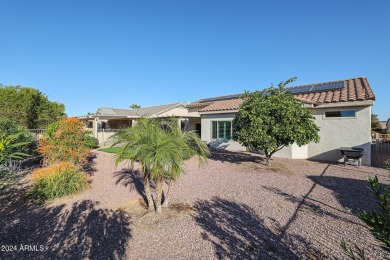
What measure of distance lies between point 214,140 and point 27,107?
23143mm

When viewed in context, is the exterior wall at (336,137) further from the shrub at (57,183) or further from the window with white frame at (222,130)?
the shrub at (57,183)

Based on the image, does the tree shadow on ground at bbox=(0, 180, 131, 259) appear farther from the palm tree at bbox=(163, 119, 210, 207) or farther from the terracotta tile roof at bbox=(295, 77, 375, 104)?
the terracotta tile roof at bbox=(295, 77, 375, 104)

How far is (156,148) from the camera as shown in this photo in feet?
16.7

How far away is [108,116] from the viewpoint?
939 inches

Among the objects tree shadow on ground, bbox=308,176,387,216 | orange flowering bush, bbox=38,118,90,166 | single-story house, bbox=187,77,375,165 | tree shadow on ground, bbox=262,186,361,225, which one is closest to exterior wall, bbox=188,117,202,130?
single-story house, bbox=187,77,375,165

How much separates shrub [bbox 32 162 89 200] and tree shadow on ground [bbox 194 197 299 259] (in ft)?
16.0

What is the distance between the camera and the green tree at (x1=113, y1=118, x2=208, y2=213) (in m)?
5.01

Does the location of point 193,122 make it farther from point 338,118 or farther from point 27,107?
point 27,107

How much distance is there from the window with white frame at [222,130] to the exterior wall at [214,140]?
0.32 meters

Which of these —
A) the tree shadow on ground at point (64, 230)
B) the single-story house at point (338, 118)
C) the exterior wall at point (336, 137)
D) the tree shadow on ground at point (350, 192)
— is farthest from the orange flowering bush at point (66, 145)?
the exterior wall at point (336, 137)

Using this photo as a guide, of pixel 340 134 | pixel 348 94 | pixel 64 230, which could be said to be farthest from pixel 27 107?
pixel 348 94

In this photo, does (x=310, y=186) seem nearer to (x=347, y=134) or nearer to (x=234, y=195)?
(x=234, y=195)

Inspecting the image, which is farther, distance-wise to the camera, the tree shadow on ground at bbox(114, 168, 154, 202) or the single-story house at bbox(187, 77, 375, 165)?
the single-story house at bbox(187, 77, 375, 165)

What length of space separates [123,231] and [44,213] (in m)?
3.04
